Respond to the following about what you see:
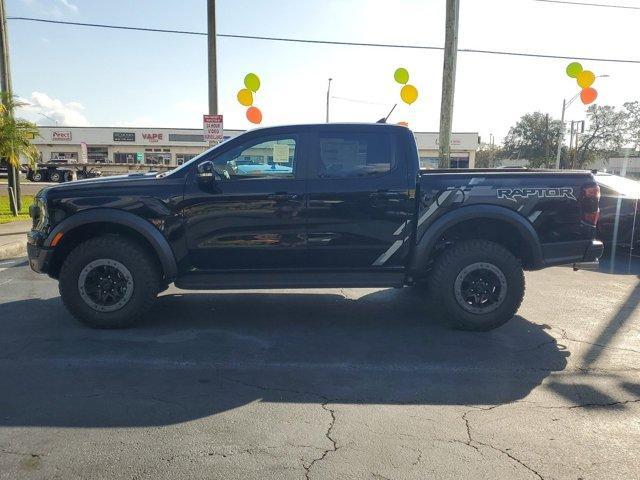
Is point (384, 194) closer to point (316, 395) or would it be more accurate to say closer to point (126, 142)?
point (316, 395)

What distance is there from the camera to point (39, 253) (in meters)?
4.99

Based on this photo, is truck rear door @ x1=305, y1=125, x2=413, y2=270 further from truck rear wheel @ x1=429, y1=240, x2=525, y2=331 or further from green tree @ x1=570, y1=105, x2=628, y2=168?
green tree @ x1=570, y1=105, x2=628, y2=168

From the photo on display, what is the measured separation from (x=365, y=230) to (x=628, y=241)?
691 cm

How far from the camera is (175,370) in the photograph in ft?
13.5

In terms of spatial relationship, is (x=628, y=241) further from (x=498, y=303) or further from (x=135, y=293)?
(x=135, y=293)

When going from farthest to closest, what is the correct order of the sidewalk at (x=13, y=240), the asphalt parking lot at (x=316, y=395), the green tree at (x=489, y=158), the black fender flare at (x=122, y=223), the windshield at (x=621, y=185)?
the green tree at (x=489, y=158), the windshield at (x=621, y=185), the sidewalk at (x=13, y=240), the black fender flare at (x=122, y=223), the asphalt parking lot at (x=316, y=395)

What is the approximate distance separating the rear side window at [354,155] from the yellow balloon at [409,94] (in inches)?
383

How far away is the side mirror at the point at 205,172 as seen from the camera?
490cm

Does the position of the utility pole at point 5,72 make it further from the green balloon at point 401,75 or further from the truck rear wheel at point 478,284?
the truck rear wheel at point 478,284

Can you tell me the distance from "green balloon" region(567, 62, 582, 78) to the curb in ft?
53.4

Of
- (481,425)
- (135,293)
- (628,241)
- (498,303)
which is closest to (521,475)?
(481,425)

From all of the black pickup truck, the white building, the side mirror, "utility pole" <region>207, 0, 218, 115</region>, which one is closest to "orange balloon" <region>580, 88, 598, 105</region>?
"utility pole" <region>207, 0, 218, 115</region>

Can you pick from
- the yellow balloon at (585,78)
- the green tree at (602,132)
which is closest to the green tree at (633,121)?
the green tree at (602,132)

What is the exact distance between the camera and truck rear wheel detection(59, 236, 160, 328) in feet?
16.3
